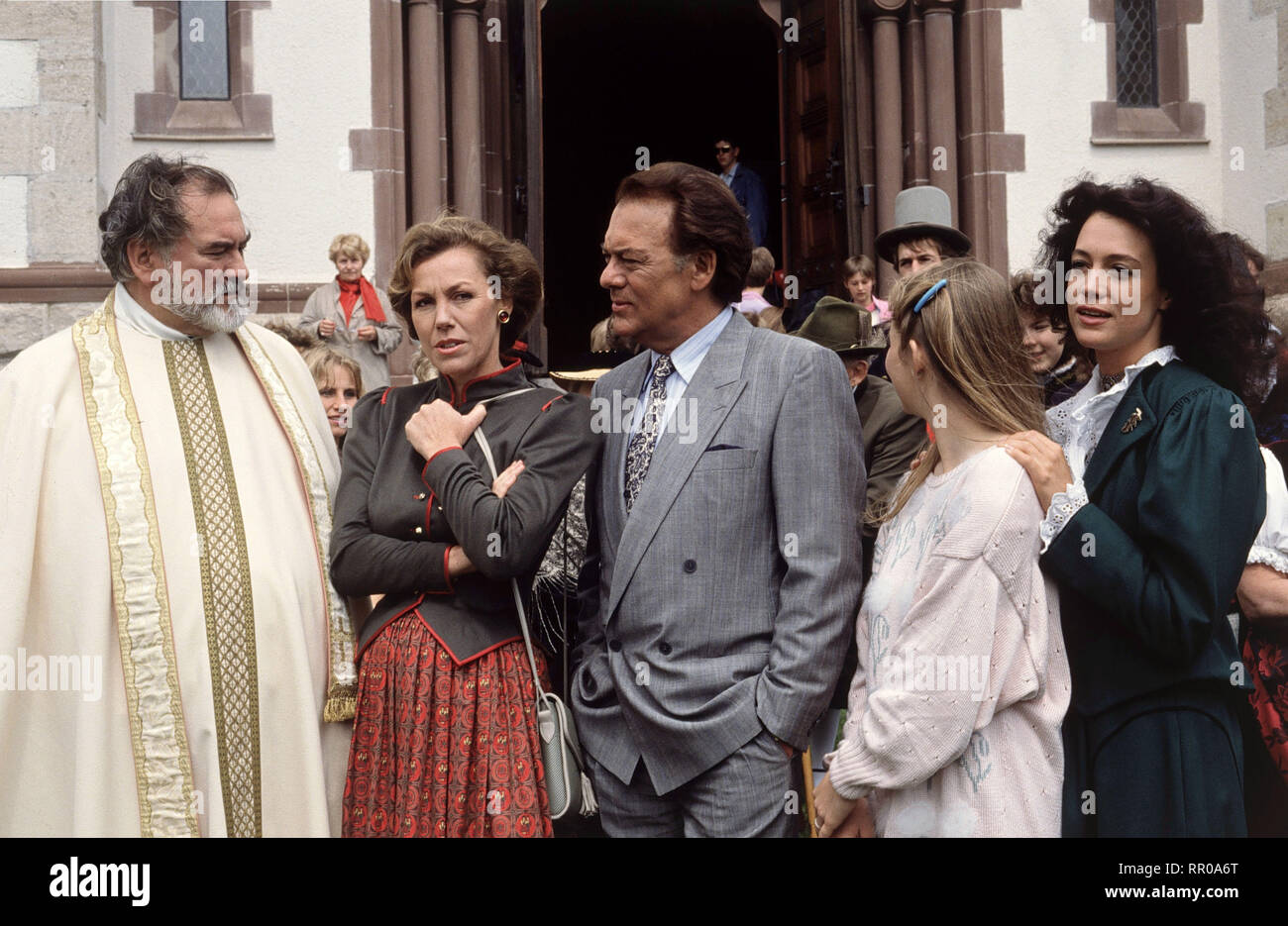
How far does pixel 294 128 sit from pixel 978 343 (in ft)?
22.7

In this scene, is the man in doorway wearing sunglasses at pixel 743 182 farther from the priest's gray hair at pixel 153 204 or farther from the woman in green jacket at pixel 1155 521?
the woman in green jacket at pixel 1155 521

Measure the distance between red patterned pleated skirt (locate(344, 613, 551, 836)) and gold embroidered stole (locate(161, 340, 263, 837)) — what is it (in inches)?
13.4

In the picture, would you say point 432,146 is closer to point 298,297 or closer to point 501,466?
point 298,297

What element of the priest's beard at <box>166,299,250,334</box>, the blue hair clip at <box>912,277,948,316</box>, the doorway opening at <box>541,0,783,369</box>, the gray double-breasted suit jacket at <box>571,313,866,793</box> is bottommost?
the gray double-breasted suit jacket at <box>571,313,866,793</box>

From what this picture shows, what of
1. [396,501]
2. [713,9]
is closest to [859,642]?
[396,501]

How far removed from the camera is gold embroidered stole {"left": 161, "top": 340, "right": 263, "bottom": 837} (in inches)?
128

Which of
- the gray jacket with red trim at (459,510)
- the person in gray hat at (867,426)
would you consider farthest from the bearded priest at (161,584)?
the person in gray hat at (867,426)

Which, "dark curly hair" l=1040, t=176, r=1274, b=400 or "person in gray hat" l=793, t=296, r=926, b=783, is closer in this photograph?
"dark curly hair" l=1040, t=176, r=1274, b=400

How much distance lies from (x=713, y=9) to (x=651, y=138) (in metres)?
2.07

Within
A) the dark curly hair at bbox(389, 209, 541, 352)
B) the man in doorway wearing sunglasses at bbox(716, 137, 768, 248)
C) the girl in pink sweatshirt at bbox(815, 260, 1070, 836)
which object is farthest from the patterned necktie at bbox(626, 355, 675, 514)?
the man in doorway wearing sunglasses at bbox(716, 137, 768, 248)

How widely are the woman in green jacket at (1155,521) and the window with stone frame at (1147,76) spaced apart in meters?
7.06

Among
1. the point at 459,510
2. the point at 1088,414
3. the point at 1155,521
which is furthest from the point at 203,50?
the point at 1155,521

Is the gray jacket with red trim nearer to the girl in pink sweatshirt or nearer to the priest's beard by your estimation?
the priest's beard

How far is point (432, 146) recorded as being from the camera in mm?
9266
